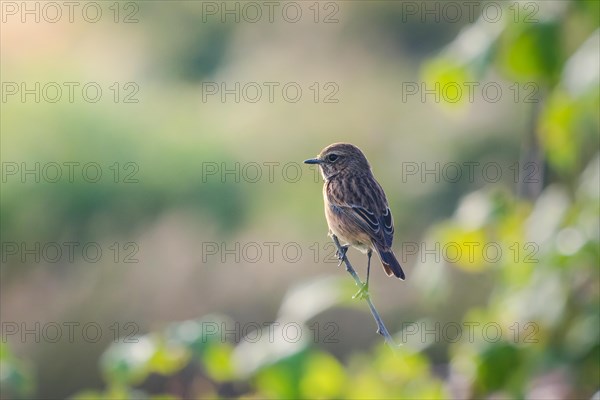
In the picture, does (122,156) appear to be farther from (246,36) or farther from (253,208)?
(246,36)

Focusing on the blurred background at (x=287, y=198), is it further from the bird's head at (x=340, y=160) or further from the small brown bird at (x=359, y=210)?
the bird's head at (x=340, y=160)

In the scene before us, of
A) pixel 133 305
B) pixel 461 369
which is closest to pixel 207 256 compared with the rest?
pixel 133 305

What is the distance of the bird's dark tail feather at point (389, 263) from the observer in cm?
330

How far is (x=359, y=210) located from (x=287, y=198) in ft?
21.5

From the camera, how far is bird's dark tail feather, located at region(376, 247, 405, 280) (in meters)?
3.30

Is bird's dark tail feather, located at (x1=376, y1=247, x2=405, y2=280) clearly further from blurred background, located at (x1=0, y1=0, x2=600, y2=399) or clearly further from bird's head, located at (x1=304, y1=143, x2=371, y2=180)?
bird's head, located at (x1=304, y1=143, x2=371, y2=180)

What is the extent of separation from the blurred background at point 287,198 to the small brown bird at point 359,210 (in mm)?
200

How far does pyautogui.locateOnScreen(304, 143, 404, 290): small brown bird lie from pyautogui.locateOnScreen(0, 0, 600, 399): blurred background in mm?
200

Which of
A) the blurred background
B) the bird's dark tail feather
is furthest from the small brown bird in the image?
the blurred background

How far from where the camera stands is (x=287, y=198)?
10320mm

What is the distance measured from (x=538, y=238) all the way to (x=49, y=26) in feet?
38.0

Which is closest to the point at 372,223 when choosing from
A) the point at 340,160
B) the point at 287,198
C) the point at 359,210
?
the point at 359,210

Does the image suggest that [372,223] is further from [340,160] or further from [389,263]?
[340,160]

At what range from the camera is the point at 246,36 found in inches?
603
